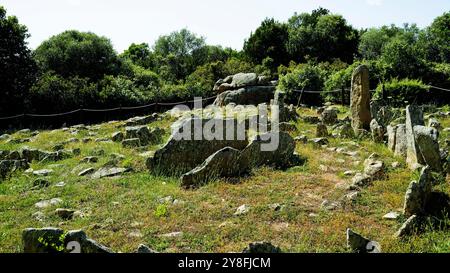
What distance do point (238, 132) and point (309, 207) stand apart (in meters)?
3.72

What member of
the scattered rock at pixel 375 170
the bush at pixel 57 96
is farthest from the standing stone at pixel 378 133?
the bush at pixel 57 96

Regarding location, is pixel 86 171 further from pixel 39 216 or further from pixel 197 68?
pixel 197 68

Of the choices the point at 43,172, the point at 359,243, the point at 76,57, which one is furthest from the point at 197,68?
the point at 359,243

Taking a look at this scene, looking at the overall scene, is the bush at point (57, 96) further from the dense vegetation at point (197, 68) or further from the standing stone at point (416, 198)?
the standing stone at point (416, 198)

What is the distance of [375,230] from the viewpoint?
5953 mm

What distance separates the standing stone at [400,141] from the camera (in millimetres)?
9513

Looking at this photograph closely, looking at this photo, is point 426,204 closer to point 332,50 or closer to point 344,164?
point 344,164

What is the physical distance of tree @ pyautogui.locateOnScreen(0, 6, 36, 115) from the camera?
74.1 ft

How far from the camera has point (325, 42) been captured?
44000 millimetres

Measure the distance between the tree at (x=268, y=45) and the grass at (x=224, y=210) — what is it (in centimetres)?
3459

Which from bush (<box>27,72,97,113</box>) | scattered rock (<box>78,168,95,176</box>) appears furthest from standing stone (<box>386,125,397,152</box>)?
bush (<box>27,72,97,113</box>)

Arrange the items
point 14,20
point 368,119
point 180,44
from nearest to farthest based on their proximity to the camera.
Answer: point 368,119, point 14,20, point 180,44

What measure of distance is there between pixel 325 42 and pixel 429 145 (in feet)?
125
